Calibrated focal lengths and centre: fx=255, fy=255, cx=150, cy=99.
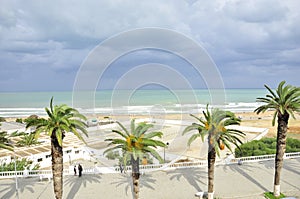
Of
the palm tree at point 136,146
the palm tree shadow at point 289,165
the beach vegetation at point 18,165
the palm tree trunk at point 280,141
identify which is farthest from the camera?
the palm tree shadow at point 289,165

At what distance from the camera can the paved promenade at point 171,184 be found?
1648cm

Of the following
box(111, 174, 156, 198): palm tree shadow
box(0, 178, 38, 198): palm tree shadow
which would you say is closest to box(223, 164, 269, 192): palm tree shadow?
box(111, 174, 156, 198): palm tree shadow

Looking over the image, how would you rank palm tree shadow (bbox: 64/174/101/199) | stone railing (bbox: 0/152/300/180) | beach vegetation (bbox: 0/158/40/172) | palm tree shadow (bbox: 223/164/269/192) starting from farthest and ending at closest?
beach vegetation (bbox: 0/158/40/172) < stone railing (bbox: 0/152/300/180) < palm tree shadow (bbox: 223/164/269/192) < palm tree shadow (bbox: 64/174/101/199)

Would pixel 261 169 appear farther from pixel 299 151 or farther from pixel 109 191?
pixel 109 191

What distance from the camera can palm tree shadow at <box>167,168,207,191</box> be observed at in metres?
18.6

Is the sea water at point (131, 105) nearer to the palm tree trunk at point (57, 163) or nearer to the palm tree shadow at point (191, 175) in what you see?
the palm tree shadow at point (191, 175)

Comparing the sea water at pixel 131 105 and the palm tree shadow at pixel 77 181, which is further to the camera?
the sea water at pixel 131 105

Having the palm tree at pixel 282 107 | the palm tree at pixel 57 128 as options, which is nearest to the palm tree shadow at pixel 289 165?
the palm tree at pixel 282 107

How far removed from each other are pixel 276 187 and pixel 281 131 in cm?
355

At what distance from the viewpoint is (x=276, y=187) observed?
15992 millimetres

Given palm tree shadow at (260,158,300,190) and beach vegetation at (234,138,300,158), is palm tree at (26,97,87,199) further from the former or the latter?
beach vegetation at (234,138,300,158)

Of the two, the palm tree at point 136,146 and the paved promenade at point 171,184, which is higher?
the palm tree at point 136,146

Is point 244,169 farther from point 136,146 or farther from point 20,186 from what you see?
point 20,186

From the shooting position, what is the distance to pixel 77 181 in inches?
742
